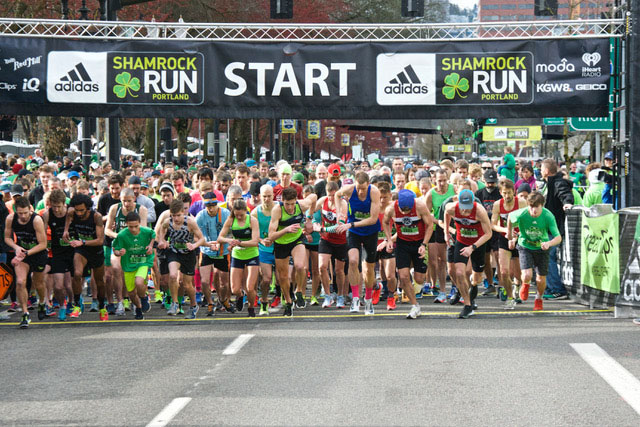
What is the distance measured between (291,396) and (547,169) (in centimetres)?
881

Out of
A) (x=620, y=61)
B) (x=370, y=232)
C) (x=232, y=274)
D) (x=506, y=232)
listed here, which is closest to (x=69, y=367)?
(x=232, y=274)

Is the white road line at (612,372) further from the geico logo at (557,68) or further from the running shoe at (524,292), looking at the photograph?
the geico logo at (557,68)

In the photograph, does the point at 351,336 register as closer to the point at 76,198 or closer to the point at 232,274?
the point at 232,274

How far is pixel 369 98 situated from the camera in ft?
56.2

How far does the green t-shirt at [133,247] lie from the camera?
13797 millimetres

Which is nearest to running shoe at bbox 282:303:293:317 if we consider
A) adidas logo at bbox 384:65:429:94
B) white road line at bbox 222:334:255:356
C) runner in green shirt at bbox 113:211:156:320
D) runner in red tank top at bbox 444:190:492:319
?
white road line at bbox 222:334:255:356

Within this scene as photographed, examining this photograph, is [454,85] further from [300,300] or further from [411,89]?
[300,300]

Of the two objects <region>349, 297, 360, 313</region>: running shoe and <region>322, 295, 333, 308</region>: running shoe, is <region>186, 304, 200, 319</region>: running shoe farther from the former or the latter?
<region>349, 297, 360, 313</region>: running shoe

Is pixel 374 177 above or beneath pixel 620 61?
beneath

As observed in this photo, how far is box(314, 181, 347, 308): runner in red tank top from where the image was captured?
1448 centimetres

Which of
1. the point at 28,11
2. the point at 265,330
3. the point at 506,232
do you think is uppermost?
the point at 28,11

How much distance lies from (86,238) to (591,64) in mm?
8695

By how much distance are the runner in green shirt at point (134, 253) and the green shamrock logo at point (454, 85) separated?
597 cm

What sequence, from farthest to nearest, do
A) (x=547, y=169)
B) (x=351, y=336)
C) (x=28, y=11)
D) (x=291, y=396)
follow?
(x=28, y=11) → (x=547, y=169) → (x=351, y=336) → (x=291, y=396)
